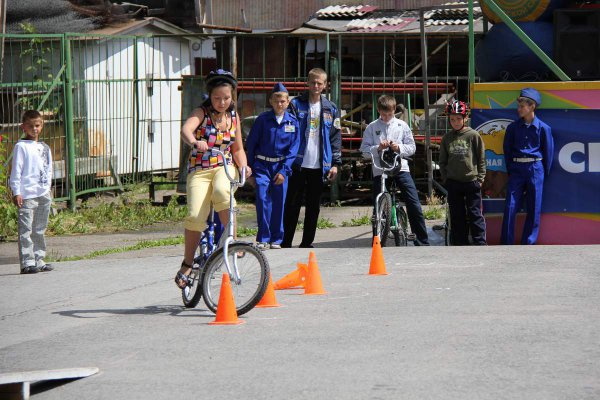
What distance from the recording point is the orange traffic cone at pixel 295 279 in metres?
9.87

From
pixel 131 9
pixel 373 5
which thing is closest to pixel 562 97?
pixel 131 9

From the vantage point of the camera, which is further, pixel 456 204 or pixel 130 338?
pixel 456 204

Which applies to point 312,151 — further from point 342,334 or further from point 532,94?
point 342,334

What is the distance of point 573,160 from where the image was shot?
1277 cm

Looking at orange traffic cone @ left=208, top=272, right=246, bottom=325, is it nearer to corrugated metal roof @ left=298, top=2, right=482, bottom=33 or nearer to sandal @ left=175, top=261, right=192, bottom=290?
sandal @ left=175, top=261, right=192, bottom=290

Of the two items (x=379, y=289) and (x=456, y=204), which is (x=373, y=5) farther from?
(x=379, y=289)

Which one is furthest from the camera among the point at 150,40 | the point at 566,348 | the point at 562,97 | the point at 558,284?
the point at 150,40

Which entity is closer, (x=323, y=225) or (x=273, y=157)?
(x=273, y=157)

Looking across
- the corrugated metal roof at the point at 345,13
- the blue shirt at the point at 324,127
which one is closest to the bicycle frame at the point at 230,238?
the blue shirt at the point at 324,127

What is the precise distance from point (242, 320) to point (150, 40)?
15.4 m

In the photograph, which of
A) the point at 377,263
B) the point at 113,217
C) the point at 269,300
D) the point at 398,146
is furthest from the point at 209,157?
the point at 113,217

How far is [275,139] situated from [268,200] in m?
0.64

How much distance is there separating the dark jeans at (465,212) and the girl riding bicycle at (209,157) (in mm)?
4290

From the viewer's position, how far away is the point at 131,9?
2494 cm
